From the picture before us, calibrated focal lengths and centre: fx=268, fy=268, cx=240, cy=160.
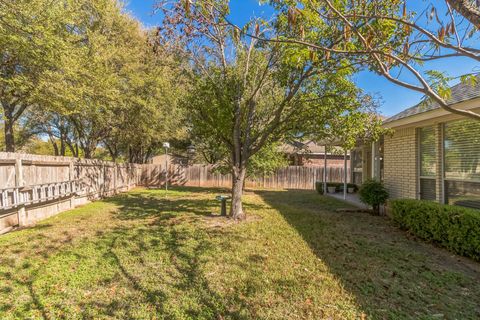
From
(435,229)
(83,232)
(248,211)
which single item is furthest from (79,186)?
Result: (435,229)

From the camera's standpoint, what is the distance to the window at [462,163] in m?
5.32

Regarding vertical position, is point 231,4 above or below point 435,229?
above

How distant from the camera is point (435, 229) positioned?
5293 mm

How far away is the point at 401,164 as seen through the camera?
792cm

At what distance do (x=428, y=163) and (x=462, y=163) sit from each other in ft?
3.59

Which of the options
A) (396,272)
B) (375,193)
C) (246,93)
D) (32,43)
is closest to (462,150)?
(375,193)

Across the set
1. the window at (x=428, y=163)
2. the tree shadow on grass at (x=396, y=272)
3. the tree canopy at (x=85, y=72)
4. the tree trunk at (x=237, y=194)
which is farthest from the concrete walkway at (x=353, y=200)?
the tree canopy at (x=85, y=72)

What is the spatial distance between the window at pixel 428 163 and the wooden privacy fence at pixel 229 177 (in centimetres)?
1151

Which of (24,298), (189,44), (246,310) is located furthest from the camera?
(189,44)

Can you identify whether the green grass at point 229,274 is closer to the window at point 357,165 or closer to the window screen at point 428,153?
the window screen at point 428,153

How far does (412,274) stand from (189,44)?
22.4 feet

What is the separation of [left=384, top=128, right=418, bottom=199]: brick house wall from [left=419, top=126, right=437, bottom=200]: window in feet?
0.49

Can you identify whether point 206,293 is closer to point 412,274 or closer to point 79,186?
point 412,274

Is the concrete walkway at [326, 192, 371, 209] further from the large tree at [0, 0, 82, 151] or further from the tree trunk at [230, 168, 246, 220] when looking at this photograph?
the large tree at [0, 0, 82, 151]
